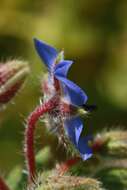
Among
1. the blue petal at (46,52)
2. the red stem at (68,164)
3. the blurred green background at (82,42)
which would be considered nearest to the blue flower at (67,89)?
the blue petal at (46,52)

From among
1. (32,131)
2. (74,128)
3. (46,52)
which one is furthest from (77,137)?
(46,52)

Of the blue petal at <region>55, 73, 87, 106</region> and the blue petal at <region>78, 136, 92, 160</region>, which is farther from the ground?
the blue petal at <region>55, 73, 87, 106</region>

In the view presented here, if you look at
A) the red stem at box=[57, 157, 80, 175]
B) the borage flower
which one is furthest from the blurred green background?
the borage flower

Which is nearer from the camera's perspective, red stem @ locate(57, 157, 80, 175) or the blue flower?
the blue flower

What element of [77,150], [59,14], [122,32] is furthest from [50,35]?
[77,150]

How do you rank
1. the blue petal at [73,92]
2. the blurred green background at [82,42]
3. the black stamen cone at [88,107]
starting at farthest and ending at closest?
the blurred green background at [82,42]
the black stamen cone at [88,107]
the blue petal at [73,92]

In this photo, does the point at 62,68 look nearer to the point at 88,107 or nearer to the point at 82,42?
the point at 88,107

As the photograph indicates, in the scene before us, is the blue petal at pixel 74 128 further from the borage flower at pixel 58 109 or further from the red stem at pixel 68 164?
the red stem at pixel 68 164

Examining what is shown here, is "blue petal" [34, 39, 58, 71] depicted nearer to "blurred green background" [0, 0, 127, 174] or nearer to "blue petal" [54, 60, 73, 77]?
"blue petal" [54, 60, 73, 77]
